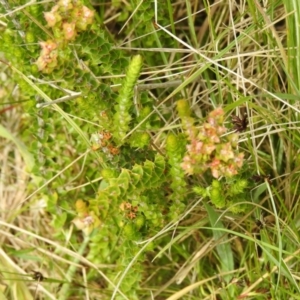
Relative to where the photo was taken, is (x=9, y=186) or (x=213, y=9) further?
(x=9, y=186)

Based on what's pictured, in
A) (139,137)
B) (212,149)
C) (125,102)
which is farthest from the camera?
(139,137)

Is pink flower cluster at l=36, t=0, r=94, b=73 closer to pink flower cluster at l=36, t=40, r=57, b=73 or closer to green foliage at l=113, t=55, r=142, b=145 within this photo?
pink flower cluster at l=36, t=40, r=57, b=73

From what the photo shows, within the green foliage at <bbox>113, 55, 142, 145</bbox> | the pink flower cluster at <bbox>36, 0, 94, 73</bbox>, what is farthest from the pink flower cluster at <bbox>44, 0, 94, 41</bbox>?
the green foliage at <bbox>113, 55, 142, 145</bbox>

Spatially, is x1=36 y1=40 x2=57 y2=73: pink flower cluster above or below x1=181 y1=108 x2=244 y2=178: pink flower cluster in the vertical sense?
above

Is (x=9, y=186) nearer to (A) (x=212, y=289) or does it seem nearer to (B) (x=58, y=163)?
(B) (x=58, y=163)

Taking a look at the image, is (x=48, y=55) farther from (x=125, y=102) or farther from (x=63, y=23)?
(x=125, y=102)

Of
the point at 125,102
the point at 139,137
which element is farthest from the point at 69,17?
the point at 139,137

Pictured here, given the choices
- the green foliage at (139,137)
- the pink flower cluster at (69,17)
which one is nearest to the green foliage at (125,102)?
Answer: the green foliage at (139,137)

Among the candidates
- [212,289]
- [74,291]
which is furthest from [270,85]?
[74,291]
